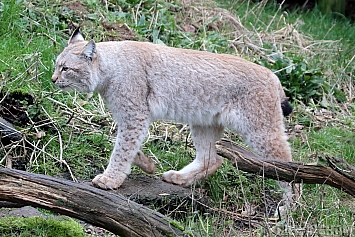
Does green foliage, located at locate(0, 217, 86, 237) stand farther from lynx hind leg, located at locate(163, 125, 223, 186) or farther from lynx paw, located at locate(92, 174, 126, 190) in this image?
lynx hind leg, located at locate(163, 125, 223, 186)

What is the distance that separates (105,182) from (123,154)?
0.26 m

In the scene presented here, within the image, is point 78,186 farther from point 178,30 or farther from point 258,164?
point 178,30

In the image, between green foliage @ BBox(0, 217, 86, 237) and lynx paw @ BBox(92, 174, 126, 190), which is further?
lynx paw @ BBox(92, 174, 126, 190)

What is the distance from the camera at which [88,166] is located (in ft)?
17.3

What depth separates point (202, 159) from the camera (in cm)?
528

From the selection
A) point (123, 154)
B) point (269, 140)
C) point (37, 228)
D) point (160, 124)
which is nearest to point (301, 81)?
point (160, 124)

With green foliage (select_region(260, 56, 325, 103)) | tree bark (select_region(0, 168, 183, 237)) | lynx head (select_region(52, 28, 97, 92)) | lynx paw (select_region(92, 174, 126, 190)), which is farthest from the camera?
green foliage (select_region(260, 56, 325, 103))

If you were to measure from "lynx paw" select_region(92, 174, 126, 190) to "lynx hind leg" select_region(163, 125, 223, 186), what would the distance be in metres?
0.54

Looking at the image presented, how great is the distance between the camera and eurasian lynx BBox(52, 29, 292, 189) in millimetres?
4777

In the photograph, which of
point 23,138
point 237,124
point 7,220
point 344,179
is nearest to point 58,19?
point 23,138

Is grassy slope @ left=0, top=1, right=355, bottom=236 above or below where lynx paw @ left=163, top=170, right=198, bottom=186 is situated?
below

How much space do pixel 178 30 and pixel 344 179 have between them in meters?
4.85

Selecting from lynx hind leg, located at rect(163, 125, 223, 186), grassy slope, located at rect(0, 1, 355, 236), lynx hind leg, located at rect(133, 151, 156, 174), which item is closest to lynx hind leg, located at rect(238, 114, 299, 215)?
grassy slope, located at rect(0, 1, 355, 236)

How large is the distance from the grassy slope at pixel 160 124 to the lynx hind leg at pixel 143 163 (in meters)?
0.44
